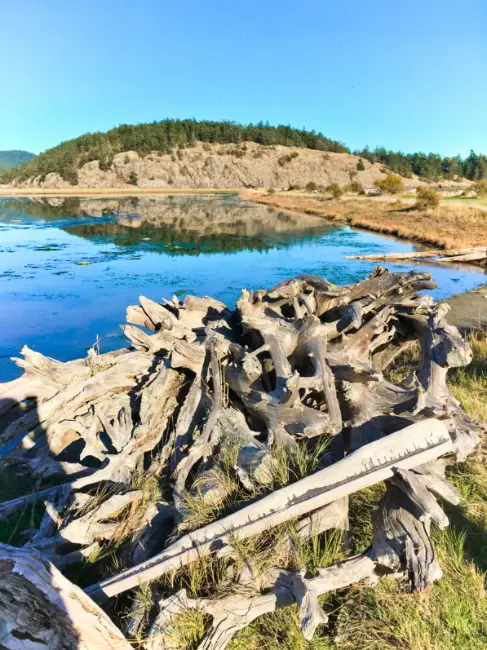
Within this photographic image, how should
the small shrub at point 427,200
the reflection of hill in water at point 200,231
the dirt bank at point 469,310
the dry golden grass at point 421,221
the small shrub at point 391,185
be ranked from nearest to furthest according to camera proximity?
the dirt bank at point 469,310 < the reflection of hill in water at point 200,231 < the dry golden grass at point 421,221 < the small shrub at point 427,200 < the small shrub at point 391,185

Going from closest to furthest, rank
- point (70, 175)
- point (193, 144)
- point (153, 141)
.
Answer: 1. point (70, 175)
2. point (153, 141)
3. point (193, 144)

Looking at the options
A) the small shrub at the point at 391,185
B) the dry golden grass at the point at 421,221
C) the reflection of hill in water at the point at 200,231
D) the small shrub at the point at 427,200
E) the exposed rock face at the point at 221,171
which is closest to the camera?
the reflection of hill in water at the point at 200,231

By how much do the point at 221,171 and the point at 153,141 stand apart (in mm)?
23825

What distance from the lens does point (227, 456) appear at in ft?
9.86

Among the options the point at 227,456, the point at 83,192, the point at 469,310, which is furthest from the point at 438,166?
the point at 227,456

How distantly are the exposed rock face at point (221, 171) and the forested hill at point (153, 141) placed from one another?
3142 millimetres

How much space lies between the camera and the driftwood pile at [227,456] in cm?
221

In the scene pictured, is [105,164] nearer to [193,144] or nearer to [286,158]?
[193,144]

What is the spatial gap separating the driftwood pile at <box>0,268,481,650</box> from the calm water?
3.89 m

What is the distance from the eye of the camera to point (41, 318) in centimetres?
1027

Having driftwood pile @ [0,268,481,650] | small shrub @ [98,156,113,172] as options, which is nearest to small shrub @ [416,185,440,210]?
driftwood pile @ [0,268,481,650]

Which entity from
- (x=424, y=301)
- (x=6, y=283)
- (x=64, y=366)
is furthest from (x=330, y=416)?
(x=6, y=283)

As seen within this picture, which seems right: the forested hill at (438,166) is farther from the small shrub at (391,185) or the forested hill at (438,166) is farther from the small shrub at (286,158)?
the small shrub at (391,185)

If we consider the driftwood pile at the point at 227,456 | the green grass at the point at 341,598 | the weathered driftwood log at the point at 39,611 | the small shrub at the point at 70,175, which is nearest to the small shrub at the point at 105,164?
the small shrub at the point at 70,175
